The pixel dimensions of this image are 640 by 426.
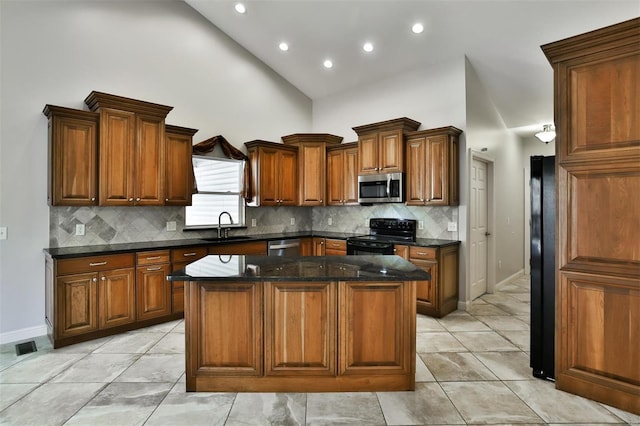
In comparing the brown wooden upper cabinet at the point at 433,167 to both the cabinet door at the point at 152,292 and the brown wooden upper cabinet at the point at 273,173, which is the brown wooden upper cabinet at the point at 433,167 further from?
the cabinet door at the point at 152,292

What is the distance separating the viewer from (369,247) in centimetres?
480

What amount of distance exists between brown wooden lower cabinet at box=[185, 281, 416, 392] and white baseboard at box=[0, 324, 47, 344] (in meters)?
2.36

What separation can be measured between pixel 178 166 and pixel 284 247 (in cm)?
193

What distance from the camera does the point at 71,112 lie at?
3.57 metres

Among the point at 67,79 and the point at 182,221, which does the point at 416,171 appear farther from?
the point at 67,79

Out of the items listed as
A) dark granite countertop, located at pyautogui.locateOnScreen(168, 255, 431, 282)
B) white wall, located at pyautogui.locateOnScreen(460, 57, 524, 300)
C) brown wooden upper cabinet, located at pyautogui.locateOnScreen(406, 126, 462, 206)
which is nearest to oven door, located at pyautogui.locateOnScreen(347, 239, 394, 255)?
brown wooden upper cabinet, located at pyautogui.locateOnScreen(406, 126, 462, 206)

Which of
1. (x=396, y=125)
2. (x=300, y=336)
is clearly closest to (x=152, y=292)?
(x=300, y=336)

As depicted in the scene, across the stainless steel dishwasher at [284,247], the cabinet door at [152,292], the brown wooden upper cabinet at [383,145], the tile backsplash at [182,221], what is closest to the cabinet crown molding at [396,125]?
the brown wooden upper cabinet at [383,145]

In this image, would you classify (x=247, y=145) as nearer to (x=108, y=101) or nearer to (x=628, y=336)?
(x=108, y=101)

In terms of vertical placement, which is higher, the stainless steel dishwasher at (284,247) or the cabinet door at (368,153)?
the cabinet door at (368,153)

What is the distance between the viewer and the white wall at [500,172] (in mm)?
4734

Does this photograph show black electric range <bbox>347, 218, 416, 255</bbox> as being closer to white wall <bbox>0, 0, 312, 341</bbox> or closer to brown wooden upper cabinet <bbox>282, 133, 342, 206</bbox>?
brown wooden upper cabinet <bbox>282, 133, 342, 206</bbox>

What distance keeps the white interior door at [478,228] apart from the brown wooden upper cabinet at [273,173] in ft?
9.13

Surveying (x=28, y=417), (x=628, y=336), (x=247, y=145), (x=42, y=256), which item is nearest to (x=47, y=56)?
(x=42, y=256)
